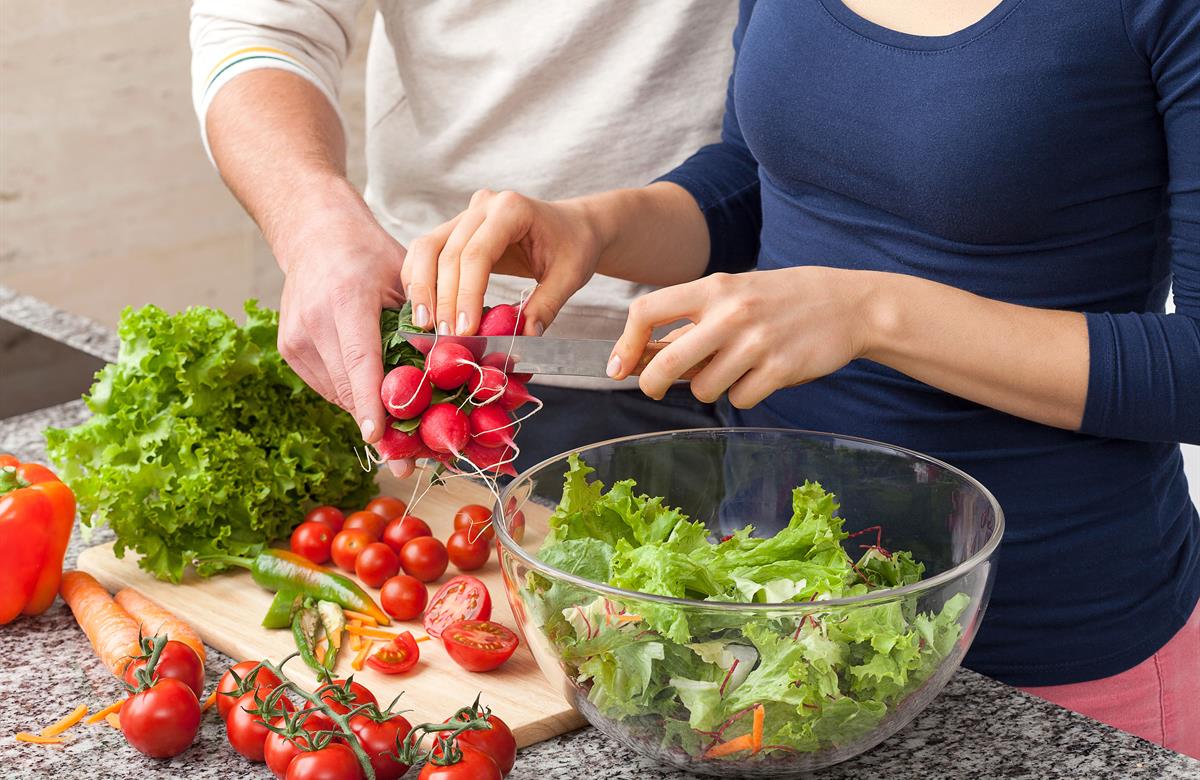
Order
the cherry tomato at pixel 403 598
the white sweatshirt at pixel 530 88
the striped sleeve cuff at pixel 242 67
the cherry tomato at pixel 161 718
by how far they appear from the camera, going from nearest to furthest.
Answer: the cherry tomato at pixel 161 718 → the cherry tomato at pixel 403 598 → the striped sleeve cuff at pixel 242 67 → the white sweatshirt at pixel 530 88

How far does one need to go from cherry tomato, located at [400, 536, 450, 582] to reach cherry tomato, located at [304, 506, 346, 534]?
4.5 inches

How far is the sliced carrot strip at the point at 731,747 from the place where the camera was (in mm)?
921

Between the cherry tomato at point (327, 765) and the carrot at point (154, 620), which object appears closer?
the cherry tomato at point (327, 765)

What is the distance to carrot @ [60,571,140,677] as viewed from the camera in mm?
1149

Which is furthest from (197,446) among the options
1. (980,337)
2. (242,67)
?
(980,337)

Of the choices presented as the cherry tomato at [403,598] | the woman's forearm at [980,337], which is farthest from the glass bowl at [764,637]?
the cherry tomato at [403,598]

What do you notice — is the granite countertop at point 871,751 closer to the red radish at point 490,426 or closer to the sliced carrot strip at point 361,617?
the sliced carrot strip at point 361,617

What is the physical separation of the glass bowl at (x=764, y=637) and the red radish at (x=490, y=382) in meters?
0.09

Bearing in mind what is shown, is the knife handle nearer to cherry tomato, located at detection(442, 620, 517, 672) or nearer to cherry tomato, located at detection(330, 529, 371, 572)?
cherry tomato, located at detection(442, 620, 517, 672)

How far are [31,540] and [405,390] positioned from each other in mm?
423

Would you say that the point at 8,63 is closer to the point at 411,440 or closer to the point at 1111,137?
the point at 411,440

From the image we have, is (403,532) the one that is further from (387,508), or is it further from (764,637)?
(764,637)

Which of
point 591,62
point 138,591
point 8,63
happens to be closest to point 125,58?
point 8,63

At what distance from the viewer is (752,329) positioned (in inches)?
40.4
